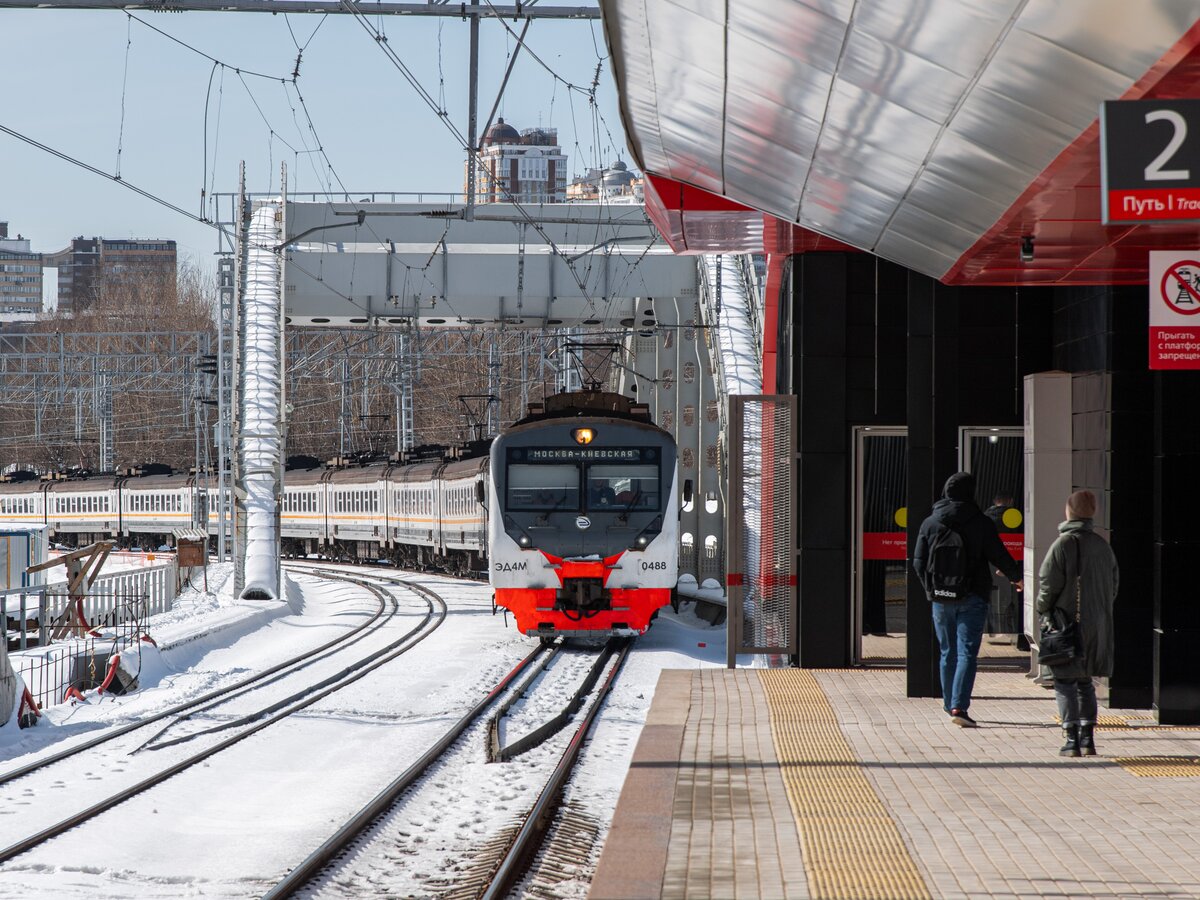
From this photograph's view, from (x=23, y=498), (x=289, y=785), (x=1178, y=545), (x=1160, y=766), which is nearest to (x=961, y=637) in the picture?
(x=1178, y=545)

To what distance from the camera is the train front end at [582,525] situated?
18.0 m

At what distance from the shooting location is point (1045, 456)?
1062 centimetres

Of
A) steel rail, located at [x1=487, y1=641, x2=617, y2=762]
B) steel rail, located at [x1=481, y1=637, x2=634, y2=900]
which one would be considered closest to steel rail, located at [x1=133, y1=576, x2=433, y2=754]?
steel rail, located at [x1=487, y1=641, x2=617, y2=762]

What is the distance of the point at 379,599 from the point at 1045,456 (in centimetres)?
2068

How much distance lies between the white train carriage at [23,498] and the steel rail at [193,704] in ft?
135

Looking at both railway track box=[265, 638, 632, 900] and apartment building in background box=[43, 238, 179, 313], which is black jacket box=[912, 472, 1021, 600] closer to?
railway track box=[265, 638, 632, 900]

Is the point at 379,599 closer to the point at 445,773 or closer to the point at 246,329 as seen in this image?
the point at 246,329

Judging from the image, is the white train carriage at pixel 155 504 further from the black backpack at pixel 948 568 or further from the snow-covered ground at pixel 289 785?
the black backpack at pixel 948 568

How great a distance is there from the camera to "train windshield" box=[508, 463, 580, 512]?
18234mm

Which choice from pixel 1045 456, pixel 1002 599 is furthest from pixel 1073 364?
pixel 1002 599

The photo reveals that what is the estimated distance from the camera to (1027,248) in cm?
886

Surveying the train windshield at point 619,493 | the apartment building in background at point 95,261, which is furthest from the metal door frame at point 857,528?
the apartment building in background at point 95,261

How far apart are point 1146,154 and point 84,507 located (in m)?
57.6

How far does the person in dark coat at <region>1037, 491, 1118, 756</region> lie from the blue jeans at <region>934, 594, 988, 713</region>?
1.00m
